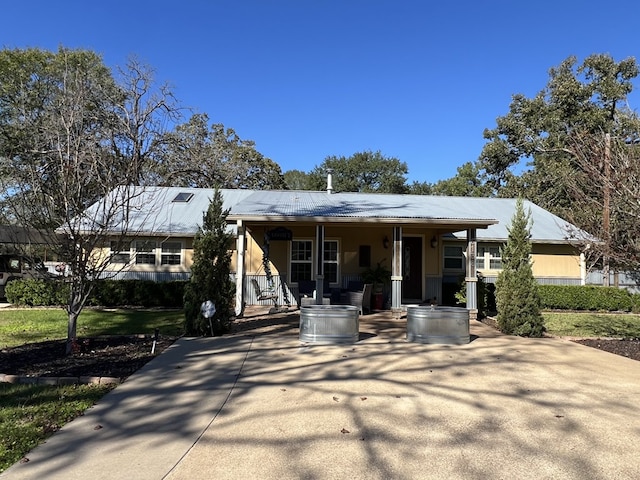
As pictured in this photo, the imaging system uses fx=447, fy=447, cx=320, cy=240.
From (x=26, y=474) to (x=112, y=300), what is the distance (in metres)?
11.5

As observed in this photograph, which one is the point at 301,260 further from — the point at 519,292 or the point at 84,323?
the point at 519,292

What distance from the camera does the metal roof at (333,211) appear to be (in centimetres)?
1130

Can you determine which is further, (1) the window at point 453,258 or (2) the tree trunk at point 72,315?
(1) the window at point 453,258

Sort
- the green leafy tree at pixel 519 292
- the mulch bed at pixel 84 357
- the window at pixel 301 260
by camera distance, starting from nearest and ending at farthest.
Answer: the mulch bed at pixel 84 357 → the green leafy tree at pixel 519 292 → the window at pixel 301 260

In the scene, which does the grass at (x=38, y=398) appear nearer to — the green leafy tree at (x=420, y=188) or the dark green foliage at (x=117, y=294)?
the dark green foliage at (x=117, y=294)

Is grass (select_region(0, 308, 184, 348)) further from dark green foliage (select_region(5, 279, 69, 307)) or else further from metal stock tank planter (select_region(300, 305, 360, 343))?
metal stock tank planter (select_region(300, 305, 360, 343))

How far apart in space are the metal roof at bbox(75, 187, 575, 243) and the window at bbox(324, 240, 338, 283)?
4.64ft

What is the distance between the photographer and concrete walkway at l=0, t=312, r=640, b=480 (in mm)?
3457

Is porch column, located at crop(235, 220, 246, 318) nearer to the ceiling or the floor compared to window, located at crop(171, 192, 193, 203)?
nearer to the floor

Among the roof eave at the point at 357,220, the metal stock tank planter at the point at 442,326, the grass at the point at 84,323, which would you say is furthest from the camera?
the roof eave at the point at 357,220

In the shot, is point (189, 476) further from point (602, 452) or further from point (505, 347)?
point (505, 347)

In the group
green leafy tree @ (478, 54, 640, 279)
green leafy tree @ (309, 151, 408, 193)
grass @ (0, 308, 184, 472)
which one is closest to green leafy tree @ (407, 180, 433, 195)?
green leafy tree @ (309, 151, 408, 193)

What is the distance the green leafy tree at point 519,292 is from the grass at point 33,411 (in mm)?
7858

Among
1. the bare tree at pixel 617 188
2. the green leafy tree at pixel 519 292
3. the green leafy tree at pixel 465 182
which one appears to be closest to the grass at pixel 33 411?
the green leafy tree at pixel 519 292
